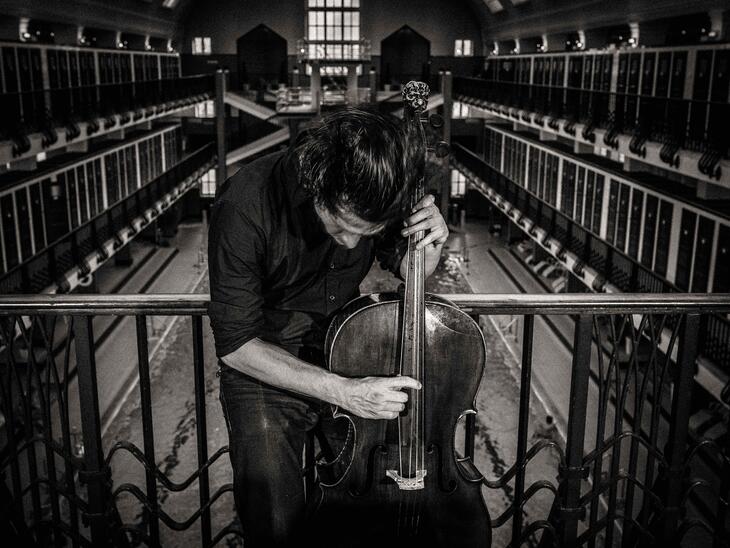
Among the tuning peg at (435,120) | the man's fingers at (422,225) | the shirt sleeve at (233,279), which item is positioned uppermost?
the tuning peg at (435,120)

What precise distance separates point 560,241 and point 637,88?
10.4ft

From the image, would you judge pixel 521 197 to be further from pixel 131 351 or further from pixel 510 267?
pixel 131 351

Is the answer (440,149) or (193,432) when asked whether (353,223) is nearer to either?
(440,149)

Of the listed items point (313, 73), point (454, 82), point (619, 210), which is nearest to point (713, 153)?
point (619, 210)

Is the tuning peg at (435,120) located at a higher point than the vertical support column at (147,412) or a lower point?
higher

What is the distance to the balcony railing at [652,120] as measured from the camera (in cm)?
820

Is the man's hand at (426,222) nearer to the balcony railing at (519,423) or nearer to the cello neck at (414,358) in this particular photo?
the cello neck at (414,358)

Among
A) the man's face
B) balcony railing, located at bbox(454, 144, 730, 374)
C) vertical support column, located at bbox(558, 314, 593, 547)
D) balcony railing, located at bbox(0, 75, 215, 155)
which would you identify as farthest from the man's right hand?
balcony railing, located at bbox(0, 75, 215, 155)

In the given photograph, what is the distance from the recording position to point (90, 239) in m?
13.1

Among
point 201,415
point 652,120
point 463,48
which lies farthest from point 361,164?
point 463,48

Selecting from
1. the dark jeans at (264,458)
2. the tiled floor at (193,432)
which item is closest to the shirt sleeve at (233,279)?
the dark jeans at (264,458)

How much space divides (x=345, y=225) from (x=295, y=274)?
0.29m

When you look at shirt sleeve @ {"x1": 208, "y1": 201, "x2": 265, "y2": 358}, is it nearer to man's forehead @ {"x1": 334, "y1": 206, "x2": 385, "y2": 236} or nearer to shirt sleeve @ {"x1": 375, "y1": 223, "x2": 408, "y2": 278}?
man's forehead @ {"x1": 334, "y1": 206, "x2": 385, "y2": 236}

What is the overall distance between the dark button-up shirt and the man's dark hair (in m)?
0.18
